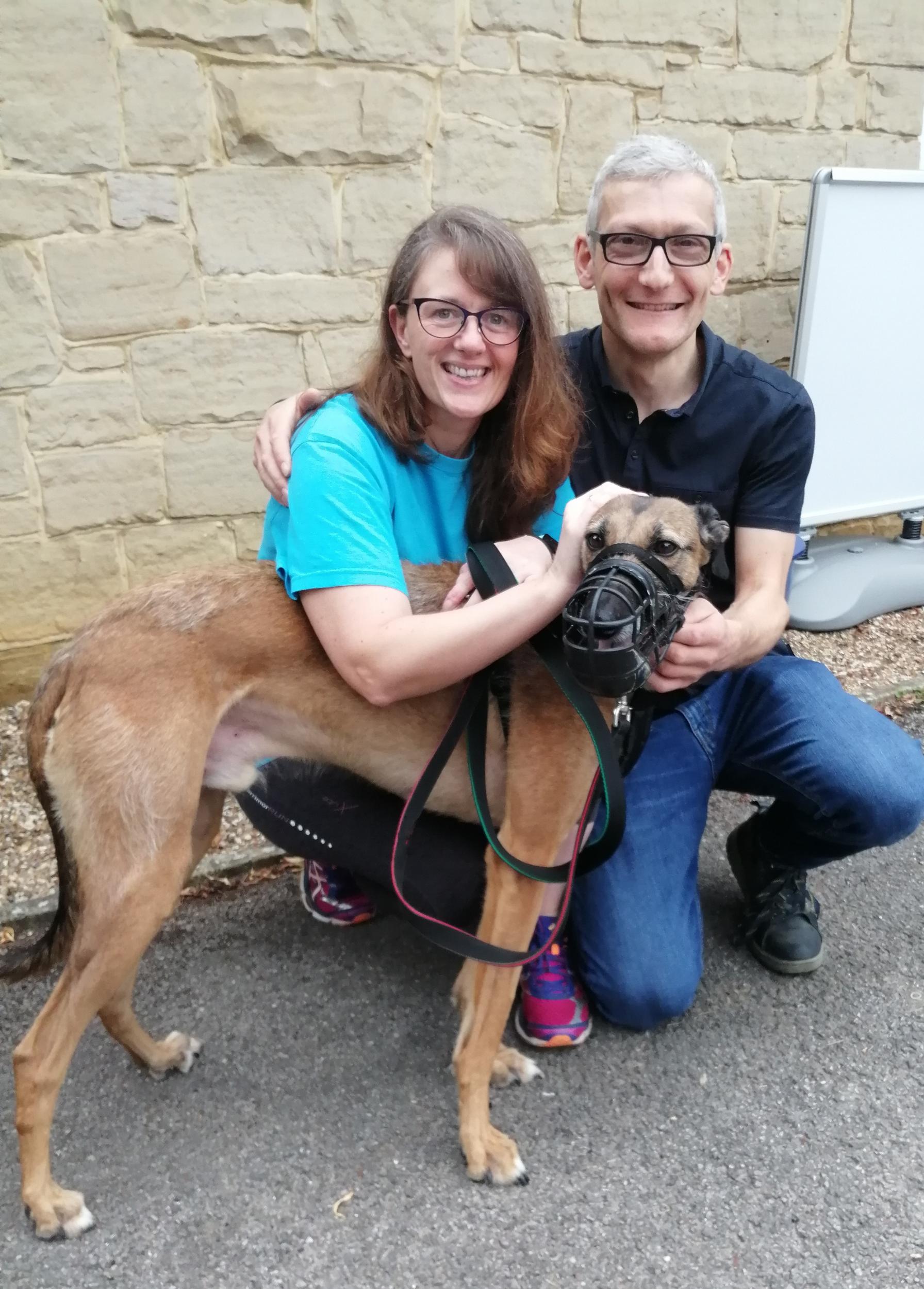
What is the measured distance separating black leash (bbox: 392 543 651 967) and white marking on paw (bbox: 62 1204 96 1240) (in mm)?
984

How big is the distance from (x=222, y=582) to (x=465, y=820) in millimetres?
973

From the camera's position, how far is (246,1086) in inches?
102

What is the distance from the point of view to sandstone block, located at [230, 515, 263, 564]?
4.58 m

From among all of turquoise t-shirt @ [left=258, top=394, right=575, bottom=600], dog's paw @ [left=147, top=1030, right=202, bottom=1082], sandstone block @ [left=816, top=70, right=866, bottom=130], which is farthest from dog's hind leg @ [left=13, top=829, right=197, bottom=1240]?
sandstone block @ [left=816, top=70, right=866, bottom=130]

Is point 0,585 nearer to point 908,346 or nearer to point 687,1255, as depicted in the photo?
point 687,1255

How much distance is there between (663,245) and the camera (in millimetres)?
2662

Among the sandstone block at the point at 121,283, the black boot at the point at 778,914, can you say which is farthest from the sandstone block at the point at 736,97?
the black boot at the point at 778,914

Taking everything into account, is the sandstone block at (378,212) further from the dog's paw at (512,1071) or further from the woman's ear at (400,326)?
the dog's paw at (512,1071)

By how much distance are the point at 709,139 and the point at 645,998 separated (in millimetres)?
4467

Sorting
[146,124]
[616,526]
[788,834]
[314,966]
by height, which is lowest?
[314,966]

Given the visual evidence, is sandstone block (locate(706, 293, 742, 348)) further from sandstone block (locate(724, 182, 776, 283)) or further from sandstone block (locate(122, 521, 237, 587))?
sandstone block (locate(122, 521, 237, 587))

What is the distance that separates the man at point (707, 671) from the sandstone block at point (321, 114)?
1.79 meters

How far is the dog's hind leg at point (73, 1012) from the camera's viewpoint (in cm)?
215

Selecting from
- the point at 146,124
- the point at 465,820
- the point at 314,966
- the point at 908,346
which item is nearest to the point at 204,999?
the point at 314,966
